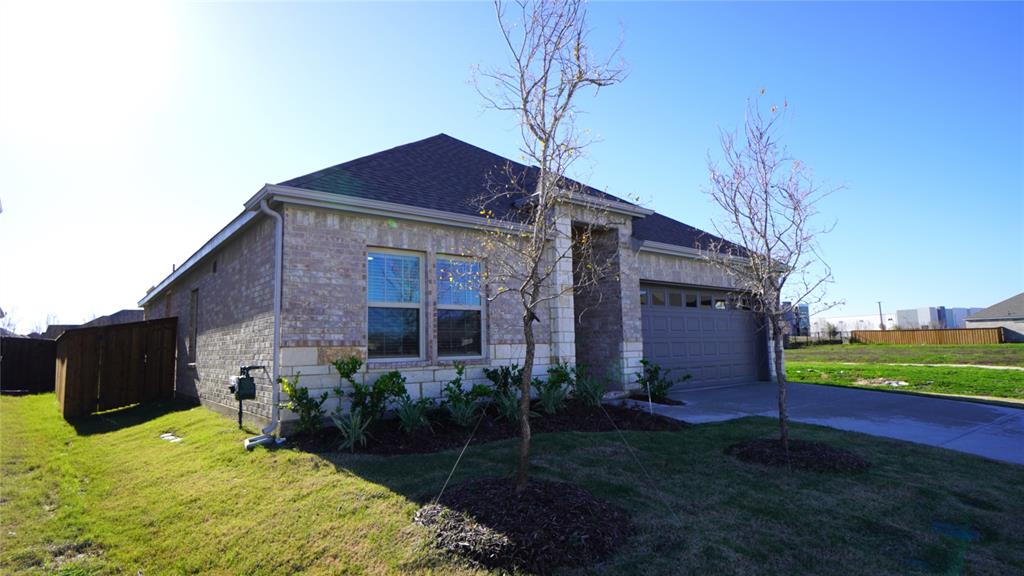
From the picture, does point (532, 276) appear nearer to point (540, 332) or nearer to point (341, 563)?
point (341, 563)

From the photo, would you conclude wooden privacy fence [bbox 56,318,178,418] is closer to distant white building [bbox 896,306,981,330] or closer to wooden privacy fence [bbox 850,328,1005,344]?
wooden privacy fence [bbox 850,328,1005,344]

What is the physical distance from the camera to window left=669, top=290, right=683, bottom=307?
13154mm

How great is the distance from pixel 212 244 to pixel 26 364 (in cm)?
1411

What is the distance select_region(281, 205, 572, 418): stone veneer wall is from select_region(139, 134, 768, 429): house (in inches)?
0.7

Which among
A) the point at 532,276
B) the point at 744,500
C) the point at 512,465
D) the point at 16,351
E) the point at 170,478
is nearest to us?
the point at 532,276

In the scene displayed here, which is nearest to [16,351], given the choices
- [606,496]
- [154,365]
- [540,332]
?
[154,365]

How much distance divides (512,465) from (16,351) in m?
21.4

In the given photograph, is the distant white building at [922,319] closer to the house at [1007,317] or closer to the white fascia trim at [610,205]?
the house at [1007,317]

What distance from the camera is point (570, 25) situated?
5027mm

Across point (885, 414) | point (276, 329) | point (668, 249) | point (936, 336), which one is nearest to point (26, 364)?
point (276, 329)

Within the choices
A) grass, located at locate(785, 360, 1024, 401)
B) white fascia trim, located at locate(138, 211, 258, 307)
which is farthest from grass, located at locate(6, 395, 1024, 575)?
grass, located at locate(785, 360, 1024, 401)

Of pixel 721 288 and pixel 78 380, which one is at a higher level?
pixel 721 288

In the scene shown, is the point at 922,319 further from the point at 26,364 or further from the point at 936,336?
the point at 26,364

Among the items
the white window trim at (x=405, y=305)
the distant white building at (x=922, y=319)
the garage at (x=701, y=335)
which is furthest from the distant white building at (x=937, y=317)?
the white window trim at (x=405, y=305)
